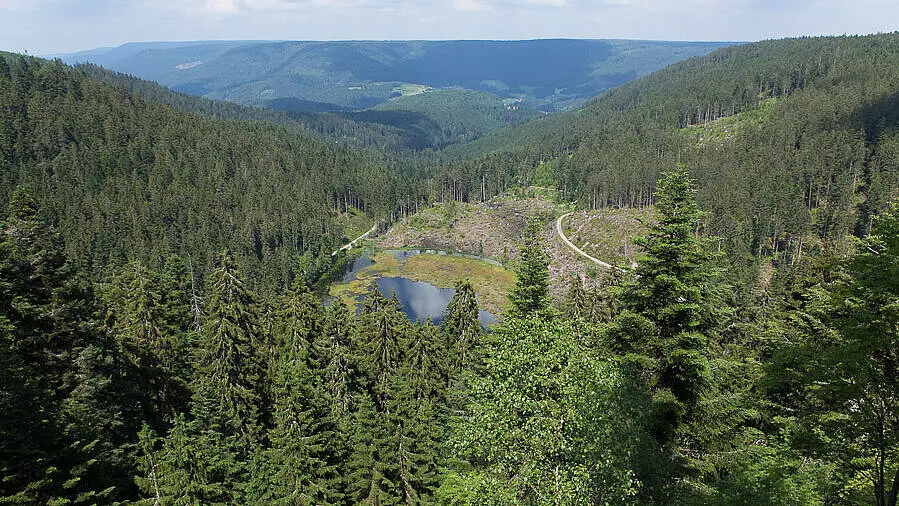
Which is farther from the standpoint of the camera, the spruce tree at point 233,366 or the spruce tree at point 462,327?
the spruce tree at point 462,327

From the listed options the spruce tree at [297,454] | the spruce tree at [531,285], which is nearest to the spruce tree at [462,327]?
the spruce tree at [531,285]

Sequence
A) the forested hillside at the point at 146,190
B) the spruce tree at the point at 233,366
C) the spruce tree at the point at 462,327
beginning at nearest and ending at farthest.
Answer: the spruce tree at the point at 233,366 → the spruce tree at the point at 462,327 → the forested hillside at the point at 146,190

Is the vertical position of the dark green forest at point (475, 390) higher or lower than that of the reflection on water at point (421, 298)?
higher

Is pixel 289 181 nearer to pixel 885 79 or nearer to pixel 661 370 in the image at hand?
pixel 661 370

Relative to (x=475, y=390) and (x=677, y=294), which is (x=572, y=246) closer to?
(x=677, y=294)

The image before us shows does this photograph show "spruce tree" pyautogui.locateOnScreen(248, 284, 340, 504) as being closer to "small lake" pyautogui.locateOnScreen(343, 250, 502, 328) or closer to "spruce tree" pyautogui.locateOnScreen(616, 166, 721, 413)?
"spruce tree" pyautogui.locateOnScreen(616, 166, 721, 413)

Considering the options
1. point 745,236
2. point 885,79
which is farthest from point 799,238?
point 885,79

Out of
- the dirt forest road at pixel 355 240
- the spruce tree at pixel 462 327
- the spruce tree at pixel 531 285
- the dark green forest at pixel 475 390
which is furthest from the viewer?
the dirt forest road at pixel 355 240

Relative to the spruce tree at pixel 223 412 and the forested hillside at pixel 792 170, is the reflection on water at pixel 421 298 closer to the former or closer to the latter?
the spruce tree at pixel 223 412

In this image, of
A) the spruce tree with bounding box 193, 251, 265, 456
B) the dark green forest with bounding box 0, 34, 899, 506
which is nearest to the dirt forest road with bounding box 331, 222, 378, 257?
the dark green forest with bounding box 0, 34, 899, 506
